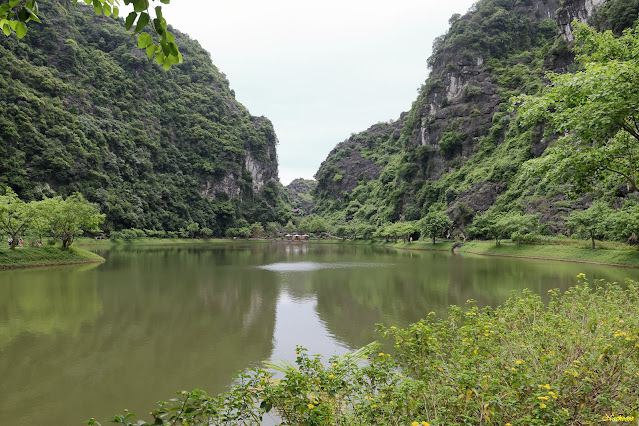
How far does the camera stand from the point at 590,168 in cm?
730

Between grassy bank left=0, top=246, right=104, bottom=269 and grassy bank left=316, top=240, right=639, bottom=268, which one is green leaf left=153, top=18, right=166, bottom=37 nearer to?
grassy bank left=0, top=246, right=104, bottom=269

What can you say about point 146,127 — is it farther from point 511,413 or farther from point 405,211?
point 511,413

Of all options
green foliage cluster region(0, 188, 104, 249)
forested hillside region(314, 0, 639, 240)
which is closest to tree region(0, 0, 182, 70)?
green foliage cluster region(0, 188, 104, 249)

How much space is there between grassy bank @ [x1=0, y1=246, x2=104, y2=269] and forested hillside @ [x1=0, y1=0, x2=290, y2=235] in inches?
1562

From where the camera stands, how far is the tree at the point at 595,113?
6254 millimetres

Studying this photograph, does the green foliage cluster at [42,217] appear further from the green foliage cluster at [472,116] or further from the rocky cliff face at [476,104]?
the green foliage cluster at [472,116]

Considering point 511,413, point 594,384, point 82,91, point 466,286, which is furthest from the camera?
point 82,91

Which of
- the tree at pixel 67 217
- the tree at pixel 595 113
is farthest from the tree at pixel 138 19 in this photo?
the tree at pixel 67 217

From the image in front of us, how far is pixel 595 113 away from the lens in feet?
20.7

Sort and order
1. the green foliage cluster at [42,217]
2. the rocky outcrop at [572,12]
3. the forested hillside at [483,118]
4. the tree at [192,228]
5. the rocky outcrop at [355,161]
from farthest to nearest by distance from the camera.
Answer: the rocky outcrop at [355,161]
the tree at [192,228]
the rocky outcrop at [572,12]
the forested hillside at [483,118]
the green foliage cluster at [42,217]

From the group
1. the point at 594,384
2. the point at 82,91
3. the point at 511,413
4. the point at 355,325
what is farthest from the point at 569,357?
the point at 82,91

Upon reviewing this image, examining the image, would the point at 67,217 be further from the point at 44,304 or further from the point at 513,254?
the point at 513,254

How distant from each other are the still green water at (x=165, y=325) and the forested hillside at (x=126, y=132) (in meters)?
58.3

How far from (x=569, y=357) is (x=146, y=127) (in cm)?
12029
